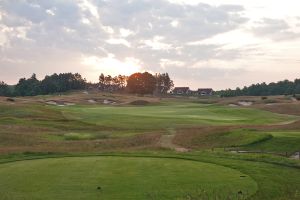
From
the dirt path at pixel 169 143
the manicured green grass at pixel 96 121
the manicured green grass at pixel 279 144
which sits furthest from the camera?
the manicured green grass at pixel 96 121

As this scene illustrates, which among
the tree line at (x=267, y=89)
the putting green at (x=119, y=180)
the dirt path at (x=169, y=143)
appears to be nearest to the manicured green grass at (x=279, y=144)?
the dirt path at (x=169, y=143)

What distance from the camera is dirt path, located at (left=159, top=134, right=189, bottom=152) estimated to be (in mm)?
35656

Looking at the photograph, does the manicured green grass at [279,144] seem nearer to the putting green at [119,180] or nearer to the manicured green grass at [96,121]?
the putting green at [119,180]

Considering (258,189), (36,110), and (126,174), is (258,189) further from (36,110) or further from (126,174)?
(36,110)

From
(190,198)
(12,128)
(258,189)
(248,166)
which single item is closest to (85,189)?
(190,198)

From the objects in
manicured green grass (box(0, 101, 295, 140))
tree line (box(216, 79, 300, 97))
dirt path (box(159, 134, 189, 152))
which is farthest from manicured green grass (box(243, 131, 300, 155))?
tree line (box(216, 79, 300, 97))

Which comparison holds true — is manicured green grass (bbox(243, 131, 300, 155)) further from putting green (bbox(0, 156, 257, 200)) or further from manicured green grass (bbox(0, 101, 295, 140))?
manicured green grass (bbox(0, 101, 295, 140))

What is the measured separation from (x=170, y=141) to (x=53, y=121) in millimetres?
24827

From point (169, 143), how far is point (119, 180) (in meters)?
22.0

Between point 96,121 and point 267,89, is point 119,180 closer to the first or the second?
point 96,121

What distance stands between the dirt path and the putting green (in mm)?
11733

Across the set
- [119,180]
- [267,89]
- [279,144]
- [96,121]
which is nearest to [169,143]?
[279,144]

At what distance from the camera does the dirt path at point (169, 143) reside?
35656mm

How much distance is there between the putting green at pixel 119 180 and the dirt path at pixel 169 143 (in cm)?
1173
